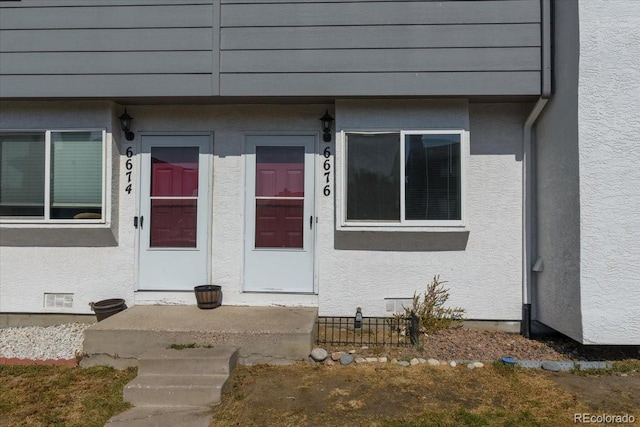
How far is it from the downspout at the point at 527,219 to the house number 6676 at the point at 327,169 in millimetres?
2340

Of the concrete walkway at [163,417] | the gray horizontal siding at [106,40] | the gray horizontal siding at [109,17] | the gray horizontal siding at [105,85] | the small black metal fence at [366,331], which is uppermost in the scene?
the gray horizontal siding at [109,17]

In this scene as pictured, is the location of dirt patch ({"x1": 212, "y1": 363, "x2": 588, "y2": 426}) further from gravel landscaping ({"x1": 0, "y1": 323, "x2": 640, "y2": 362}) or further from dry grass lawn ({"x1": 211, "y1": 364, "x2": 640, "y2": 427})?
gravel landscaping ({"x1": 0, "y1": 323, "x2": 640, "y2": 362})

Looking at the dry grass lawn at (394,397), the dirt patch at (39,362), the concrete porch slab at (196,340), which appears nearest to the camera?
the dry grass lawn at (394,397)

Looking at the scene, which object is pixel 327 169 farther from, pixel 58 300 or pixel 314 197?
pixel 58 300

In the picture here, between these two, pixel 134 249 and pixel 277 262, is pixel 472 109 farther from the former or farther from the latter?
pixel 134 249

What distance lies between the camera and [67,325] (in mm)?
5066

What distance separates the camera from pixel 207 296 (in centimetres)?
483

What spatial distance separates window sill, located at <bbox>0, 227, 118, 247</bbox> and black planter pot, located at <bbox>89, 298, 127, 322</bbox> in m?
0.71

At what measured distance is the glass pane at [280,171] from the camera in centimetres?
509

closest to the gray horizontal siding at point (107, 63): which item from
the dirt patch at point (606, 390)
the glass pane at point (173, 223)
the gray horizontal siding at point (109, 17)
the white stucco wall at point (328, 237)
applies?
the gray horizontal siding at point (109, 17)

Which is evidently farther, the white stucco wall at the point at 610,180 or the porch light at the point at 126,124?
the porch light at the point at 126,124

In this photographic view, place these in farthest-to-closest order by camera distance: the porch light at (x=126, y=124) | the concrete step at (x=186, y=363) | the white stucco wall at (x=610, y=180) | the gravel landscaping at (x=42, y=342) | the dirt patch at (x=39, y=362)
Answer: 1. the porch light at (x=126, y=124)
2. the gravel landscaping at (x=42, y=342)
3. the dirt patch at (x=39, y=362)
4. the white stucco wall at (x=610, y=180)
5. the concrete step at (x=186, y=363)

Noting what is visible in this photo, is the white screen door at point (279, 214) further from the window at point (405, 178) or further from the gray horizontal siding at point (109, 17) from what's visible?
the gray horizontal siding at point (109, 17)

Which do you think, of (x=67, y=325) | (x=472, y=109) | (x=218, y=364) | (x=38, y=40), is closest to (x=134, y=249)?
(x=67, y=325)
